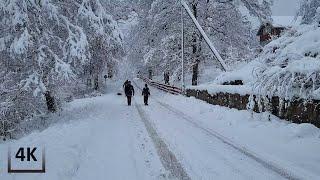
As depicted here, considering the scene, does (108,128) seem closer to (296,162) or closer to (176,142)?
(176,142)

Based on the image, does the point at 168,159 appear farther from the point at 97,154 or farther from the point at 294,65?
the point at 294,65

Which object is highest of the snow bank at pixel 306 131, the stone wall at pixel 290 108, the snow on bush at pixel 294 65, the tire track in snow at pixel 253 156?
the snow on bush at pixel 294 65

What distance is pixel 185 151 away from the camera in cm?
871

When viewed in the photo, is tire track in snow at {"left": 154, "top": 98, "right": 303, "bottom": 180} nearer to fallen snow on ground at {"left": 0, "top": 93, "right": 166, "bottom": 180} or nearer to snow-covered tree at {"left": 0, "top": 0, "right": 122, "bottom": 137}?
fallen snow on ground at {"left": 0, "top": 93, "right": 166, "bottom": 180}

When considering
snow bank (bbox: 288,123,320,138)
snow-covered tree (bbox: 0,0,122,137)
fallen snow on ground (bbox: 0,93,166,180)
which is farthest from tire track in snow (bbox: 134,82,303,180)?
snow-covered tree (bbox: 0,0,122,137)

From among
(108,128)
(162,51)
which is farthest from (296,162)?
(162,51)

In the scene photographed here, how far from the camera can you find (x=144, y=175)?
6.79m

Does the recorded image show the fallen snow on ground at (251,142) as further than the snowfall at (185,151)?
Yes

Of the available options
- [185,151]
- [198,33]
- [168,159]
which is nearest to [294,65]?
[185,151]

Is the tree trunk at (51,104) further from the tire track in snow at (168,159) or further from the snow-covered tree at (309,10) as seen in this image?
the snow-covered tree at (309,10)

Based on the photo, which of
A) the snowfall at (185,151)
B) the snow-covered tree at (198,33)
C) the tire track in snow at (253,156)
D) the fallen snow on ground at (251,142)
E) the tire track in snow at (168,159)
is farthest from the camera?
the snow-covered tree at (198,33)

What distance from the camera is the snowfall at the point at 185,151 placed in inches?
271

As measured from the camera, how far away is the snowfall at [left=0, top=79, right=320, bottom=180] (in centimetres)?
A: 688

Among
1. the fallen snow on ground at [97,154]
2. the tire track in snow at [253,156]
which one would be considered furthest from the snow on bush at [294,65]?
the fallen snow on ground at [97,154]
